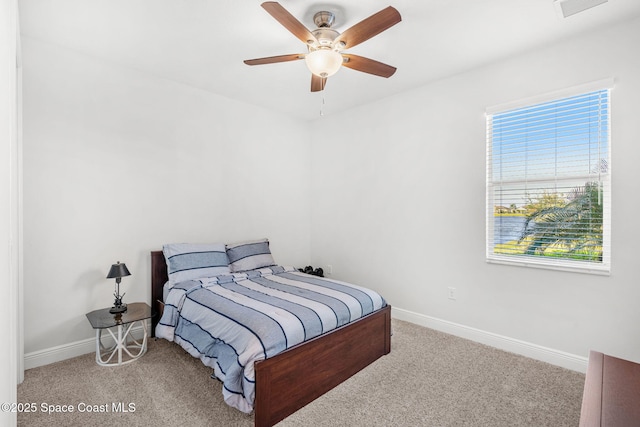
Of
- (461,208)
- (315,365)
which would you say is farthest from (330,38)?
(315,365)

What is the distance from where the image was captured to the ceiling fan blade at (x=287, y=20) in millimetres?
1723

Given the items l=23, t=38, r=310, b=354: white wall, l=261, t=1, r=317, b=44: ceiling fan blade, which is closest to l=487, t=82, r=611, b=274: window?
l=261, t=1, r=317, b=44: ceiling fan blade

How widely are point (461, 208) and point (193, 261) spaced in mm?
2744

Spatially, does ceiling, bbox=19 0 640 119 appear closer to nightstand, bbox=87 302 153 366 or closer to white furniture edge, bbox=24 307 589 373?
nightstand, bbox=87 302 153 366

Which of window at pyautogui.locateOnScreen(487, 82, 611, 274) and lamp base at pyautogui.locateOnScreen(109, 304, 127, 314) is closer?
window at pyautogui.locateOnScreen(487, 82, 611, 274)

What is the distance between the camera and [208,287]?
282 cm

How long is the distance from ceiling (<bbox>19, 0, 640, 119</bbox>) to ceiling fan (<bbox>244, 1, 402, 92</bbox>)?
0.13 meters

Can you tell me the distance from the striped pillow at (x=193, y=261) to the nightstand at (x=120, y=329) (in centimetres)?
38

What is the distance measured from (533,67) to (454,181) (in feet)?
3.82

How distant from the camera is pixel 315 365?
6.97ft

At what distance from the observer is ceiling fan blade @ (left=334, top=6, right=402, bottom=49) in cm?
179

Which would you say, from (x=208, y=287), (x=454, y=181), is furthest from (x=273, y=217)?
(x=454, y=181)

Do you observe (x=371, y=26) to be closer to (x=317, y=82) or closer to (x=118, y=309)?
(x=317, y=82)

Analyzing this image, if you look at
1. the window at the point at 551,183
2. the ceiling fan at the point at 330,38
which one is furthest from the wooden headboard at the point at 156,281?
the window at the point at 551,183
